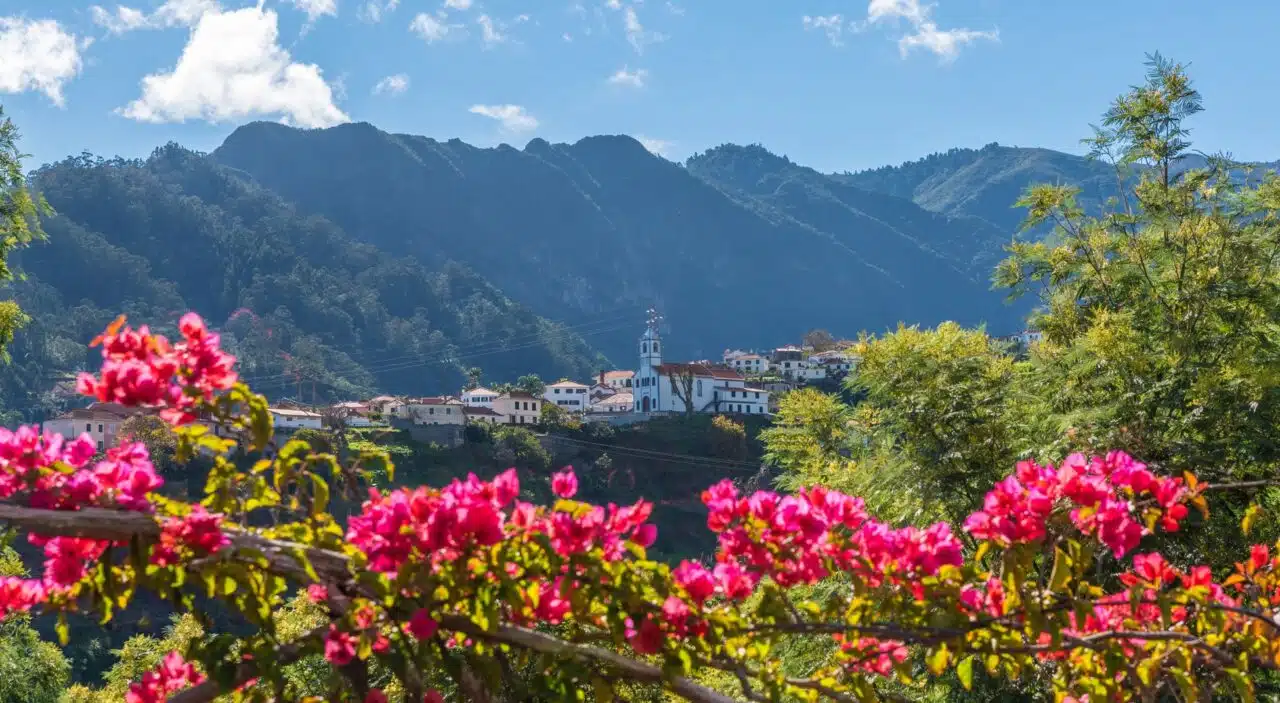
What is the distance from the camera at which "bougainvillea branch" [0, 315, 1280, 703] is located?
1.91 metres

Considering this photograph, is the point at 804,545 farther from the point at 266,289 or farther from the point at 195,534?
the point at 266,289

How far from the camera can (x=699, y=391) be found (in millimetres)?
66125

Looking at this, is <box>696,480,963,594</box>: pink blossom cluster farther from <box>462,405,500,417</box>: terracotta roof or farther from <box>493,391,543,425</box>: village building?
<box>493,391,543,425</box>: village building

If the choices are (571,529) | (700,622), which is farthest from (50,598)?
(700,622)

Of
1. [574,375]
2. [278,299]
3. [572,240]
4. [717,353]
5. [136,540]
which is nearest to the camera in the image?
[136,540]

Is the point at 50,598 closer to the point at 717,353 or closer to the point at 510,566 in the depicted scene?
the point at 510,566

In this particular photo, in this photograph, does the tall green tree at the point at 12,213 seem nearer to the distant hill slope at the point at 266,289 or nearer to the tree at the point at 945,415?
the tree at the point at 945,415

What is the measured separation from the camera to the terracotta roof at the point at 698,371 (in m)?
66.4

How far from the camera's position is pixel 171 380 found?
1.95 m

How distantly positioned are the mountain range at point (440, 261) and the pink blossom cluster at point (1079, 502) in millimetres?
82494

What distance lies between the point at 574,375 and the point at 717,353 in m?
44.5

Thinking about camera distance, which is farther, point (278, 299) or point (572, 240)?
point (572, 240)

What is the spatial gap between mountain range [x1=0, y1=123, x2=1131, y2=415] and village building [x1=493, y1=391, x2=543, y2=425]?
29.0 meters

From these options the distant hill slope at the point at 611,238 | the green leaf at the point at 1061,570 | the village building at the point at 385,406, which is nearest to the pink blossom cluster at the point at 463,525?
the green leaf at the point at 1061,570
